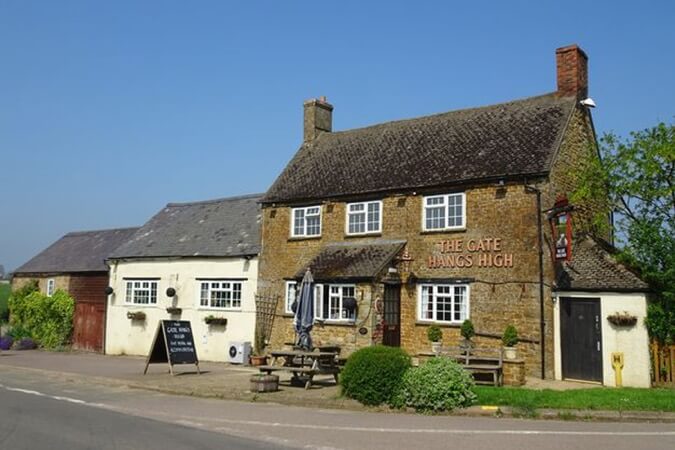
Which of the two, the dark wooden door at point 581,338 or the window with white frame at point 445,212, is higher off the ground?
the window with white frame at point 445,212

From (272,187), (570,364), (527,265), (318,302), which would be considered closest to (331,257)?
(318,302)

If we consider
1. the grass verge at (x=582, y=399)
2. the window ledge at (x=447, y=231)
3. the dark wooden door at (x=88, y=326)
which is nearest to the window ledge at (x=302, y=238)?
the window ledge at (x=447, y=231)

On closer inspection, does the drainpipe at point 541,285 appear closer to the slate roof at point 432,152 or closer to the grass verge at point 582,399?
the slate roof at point 432,152

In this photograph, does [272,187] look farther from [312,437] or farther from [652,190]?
[312,437]

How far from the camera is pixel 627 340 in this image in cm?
1747

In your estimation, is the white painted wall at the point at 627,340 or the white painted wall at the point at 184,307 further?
the white painted wall at the point at 184,307

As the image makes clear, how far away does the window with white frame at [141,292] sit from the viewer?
28266 mm

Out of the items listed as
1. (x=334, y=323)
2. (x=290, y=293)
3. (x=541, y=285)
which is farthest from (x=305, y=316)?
(x=541, y=285)

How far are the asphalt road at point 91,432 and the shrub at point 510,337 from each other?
10646 mm

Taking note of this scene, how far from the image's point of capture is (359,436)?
1038cm

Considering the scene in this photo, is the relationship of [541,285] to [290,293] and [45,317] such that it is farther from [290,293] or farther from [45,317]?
[45,317]

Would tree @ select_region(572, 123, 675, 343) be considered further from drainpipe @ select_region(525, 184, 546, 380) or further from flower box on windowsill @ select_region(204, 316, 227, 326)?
flower box on windowsill @ select_region(204, 316, 227, 326)

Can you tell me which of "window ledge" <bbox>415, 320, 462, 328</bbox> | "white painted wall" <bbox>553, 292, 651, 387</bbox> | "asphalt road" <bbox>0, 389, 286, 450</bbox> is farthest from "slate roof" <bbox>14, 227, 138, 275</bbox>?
"white painted wall" <bbox>553, 292, 651, 387</bbox>

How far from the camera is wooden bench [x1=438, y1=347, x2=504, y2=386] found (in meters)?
16.9
